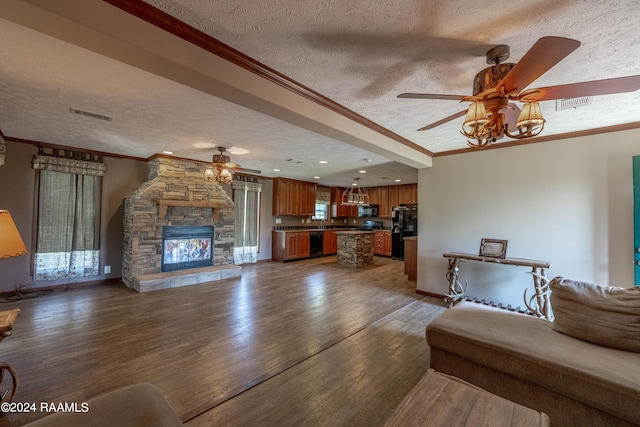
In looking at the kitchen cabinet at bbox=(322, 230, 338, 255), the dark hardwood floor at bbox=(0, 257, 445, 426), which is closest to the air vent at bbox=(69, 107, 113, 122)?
the dark hardwood floor at bbox=(0, 257, 445, 426)

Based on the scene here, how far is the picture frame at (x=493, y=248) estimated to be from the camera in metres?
3.50

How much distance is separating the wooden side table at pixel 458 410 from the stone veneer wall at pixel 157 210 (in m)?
5.05

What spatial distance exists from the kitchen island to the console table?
308cm

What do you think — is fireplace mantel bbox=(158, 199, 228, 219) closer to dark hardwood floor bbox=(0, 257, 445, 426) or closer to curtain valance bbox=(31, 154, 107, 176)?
curtain valance bbox=(31, 154, 107, 176)

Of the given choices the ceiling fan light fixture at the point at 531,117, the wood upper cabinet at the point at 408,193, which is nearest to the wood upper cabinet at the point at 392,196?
the wood upper cabinet at the point at 408,193

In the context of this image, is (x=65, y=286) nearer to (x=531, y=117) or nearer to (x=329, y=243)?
(x=329, y=243)

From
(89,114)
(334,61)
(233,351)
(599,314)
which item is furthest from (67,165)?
(599,314)

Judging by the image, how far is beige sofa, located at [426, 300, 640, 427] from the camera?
131cm

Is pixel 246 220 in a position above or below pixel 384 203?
below

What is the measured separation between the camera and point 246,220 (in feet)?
22.9

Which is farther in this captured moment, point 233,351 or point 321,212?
point 321,212

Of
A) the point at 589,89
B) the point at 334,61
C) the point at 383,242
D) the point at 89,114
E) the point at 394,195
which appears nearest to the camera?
the point at 589,89

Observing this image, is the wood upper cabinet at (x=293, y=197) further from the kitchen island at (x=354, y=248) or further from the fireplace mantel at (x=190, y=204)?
the fireplace mantel at (x=190, y=204)

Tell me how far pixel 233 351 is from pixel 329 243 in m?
6.28
